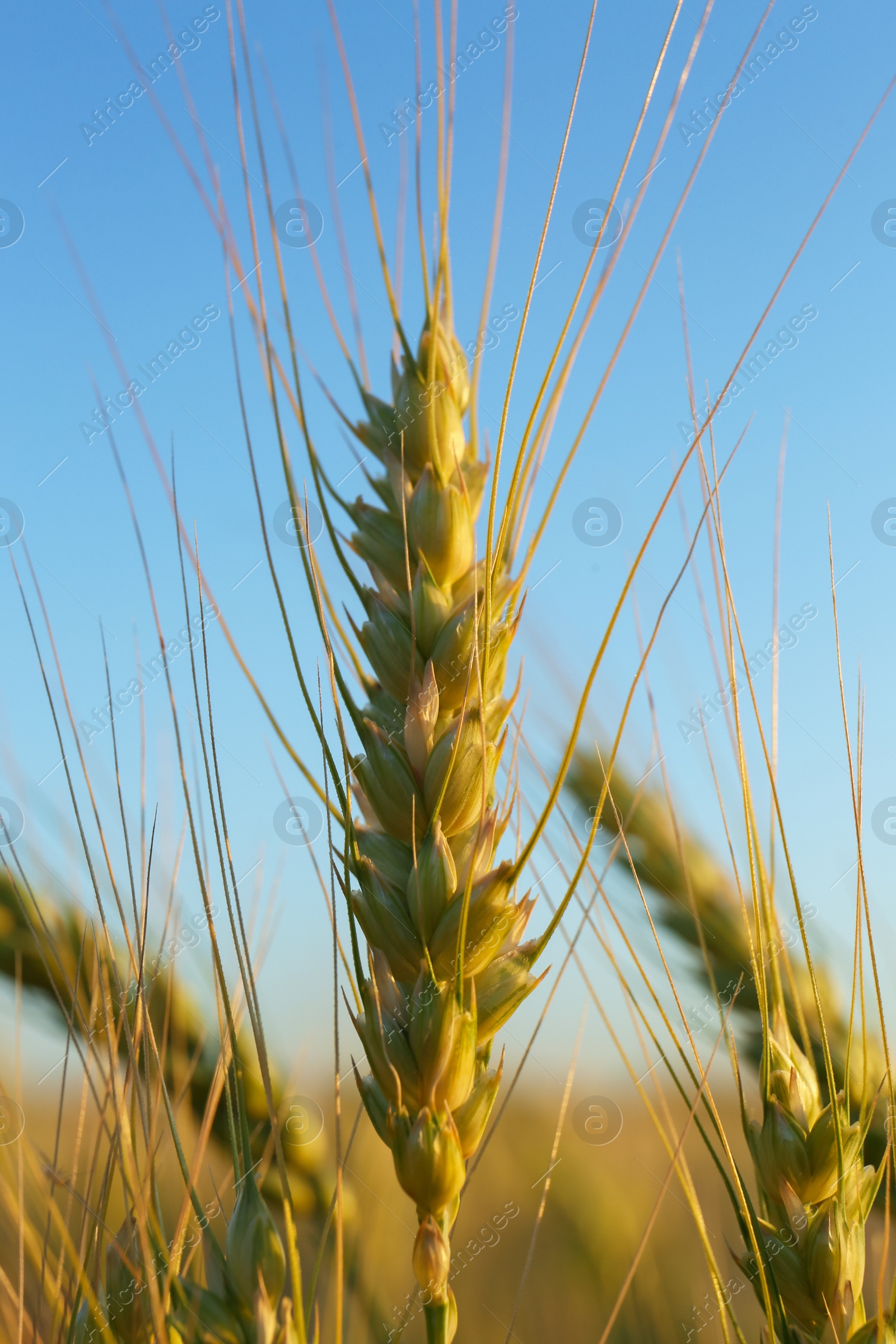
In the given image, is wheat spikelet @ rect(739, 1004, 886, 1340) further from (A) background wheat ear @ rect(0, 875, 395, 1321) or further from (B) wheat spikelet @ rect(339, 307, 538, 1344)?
(A) background wheat ear @ rect(0, 875, 395, 1321)

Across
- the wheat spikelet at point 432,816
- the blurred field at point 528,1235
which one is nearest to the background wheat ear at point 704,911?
the blurred field at point 528,1235

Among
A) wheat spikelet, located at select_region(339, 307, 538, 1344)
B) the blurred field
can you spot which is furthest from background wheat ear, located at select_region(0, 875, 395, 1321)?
wheat spikelet, located at select_region(339, 307, 538, 1344)

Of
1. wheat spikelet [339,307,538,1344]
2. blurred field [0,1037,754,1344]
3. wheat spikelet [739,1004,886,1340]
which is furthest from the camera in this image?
blurred field [0,1037,754,1344]

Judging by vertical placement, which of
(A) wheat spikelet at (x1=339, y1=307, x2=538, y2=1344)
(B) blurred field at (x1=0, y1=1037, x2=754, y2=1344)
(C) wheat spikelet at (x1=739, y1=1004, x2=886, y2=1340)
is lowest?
(B) blurred field at (x1=0, y1=1037, x2=754, y2=1344)

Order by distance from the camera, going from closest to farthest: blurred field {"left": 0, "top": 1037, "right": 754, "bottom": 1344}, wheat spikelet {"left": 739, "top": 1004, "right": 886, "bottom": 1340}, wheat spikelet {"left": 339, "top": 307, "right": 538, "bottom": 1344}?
wheat spikelet {"left": 339, "top": 307, "right": 538, "bottom": 1344} → wheat spikelet {"left": 739, "top": 1004, "right": 886, "bottom": 1340} → blurred field {"left": 0, "top": 1037, "right": 754, "bottom": 1344}

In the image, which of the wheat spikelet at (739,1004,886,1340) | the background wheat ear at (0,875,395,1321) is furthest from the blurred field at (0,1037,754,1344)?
the wheat spikelet at (739,1004,886,1340)

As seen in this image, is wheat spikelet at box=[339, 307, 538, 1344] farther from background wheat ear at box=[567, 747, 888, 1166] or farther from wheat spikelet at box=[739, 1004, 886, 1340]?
background wheat ear at box=[567, 747, 888, 1166]

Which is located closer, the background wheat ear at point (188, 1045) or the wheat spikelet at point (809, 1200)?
the wheat spikelet at point (809, 1200)

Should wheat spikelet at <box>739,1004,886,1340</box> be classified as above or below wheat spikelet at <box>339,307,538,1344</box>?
below

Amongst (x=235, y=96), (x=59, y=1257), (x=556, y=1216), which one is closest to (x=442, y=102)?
(x=235, y=96)

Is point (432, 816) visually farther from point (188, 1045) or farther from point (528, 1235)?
point (528, 1235)

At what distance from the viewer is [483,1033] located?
1097mm

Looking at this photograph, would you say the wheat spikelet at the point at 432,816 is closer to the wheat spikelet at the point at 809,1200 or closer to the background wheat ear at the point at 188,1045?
the wheat spikelet at the point at 809,1200

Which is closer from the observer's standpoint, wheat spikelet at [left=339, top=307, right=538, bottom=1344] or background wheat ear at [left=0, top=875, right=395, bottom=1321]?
wheat spikelet at [left=339, top=307, right=538, bottom=1344]
